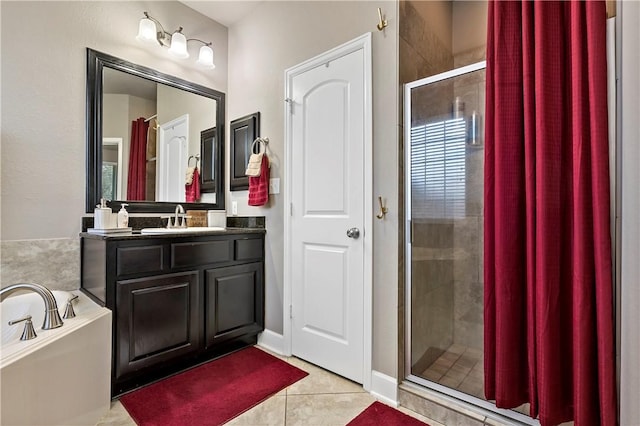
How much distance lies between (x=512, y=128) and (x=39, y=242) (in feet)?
8.58

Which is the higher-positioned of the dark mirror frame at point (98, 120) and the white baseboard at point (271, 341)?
the dark mirror frame at point (98, 120)

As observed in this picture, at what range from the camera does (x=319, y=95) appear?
7.17 ft

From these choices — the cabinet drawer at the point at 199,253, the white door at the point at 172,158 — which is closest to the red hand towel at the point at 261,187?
the cabinet drawer at the point at 199,253

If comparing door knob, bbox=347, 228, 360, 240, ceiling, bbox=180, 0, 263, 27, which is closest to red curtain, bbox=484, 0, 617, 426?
door knob, bbox=347, 228, 360, 240

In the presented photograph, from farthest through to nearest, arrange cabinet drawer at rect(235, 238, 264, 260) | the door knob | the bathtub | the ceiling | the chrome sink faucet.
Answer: the ceiling, the chrome sink faucet, cabinet drawer at rect(235, 238, 264, 260), the door knob, the bathtub

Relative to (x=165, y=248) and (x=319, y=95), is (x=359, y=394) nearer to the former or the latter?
(x=165, y=248)

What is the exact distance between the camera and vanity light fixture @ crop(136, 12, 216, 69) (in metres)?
2.31

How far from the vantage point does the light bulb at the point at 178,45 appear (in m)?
2.48

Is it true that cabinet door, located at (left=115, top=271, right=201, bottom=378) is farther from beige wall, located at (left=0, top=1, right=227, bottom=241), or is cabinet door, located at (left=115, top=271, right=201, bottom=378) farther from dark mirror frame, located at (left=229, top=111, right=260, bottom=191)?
dark mirror frame, located at (left=229, top=111, right=260, bottom=191)

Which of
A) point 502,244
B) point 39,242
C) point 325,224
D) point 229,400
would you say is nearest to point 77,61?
point 39,242

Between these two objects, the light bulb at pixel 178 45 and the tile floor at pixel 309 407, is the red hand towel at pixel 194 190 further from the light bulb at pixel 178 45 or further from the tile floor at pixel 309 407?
the tile floor at pixel 309 407

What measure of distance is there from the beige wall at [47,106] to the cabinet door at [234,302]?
3.09 feet

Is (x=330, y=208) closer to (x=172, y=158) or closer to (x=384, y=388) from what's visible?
(x=384, y=388)

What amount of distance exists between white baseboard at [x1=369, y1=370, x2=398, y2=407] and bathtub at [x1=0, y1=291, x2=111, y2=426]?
55.4 inches
